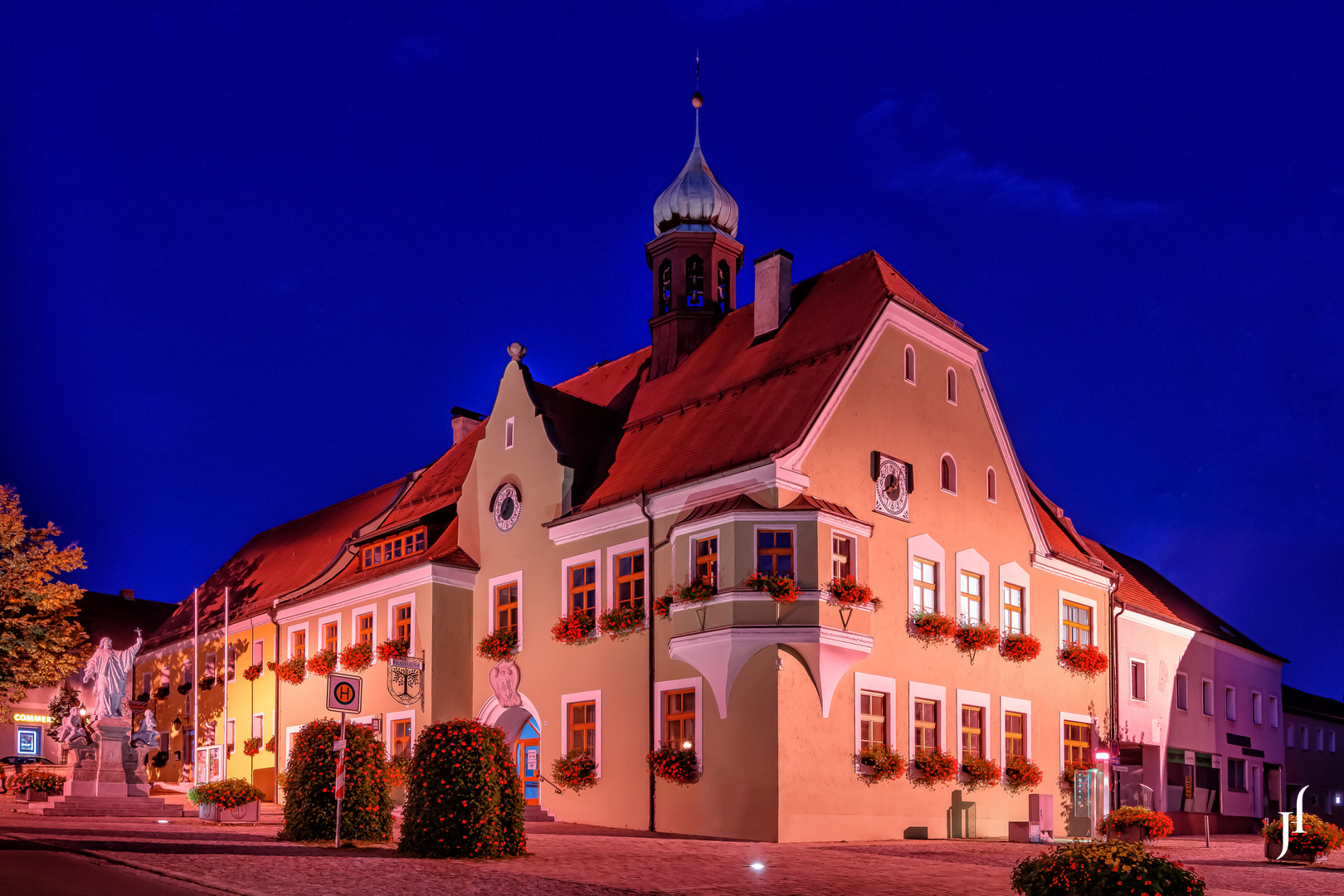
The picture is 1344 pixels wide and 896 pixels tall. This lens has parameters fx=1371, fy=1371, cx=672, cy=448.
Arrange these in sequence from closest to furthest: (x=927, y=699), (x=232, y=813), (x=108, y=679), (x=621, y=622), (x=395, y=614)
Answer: (x=232, y=813) < (x=927, y=699) < (x=621, y=622) < (x=108, y=679) < (x=395, y=614)

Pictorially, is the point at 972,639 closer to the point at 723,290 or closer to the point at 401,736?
the point at 723,290

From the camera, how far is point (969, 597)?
105 feet

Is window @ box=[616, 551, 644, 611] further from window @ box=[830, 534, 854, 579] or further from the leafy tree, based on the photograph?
the leafy tree

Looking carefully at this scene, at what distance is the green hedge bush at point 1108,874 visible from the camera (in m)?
12.3

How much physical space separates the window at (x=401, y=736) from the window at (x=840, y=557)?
511 inches

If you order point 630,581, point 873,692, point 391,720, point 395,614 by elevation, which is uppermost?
point 630,581

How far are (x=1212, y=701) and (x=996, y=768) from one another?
17.1 metres

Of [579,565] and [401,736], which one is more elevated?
[579,565]

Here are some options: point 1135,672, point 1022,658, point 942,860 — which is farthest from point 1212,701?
point 942,860

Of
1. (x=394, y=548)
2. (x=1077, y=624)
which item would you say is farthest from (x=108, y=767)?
(x=1077, y=624)

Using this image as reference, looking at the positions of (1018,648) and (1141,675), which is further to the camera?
(1141,675)

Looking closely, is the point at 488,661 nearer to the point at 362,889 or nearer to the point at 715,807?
the point at 715,807

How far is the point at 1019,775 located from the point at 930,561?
5.41 meters

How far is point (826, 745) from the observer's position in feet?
89.2
